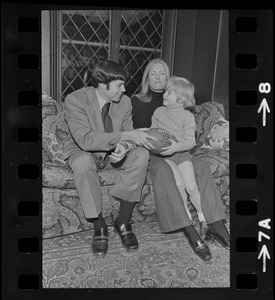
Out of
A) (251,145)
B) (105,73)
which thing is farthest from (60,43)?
(251,145)

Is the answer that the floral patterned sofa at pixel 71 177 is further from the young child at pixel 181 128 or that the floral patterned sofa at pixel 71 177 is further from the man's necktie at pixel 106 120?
the man's necktie at pixel 106 120

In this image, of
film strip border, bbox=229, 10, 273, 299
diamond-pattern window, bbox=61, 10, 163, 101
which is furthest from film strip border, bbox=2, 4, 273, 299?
diamond-pattern window, bbox=61, 10, 163, 101

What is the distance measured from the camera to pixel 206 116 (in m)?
2.51

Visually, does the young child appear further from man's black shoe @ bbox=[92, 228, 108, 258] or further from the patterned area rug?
man's black shoe @ bbox=[92, 228, 108, 258]

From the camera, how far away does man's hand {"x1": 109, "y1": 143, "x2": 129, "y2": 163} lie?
2.51 m

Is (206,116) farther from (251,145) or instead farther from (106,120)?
(106,120)

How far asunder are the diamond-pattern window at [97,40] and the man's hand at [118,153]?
0.71 feet

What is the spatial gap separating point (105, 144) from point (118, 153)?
6 centimetres

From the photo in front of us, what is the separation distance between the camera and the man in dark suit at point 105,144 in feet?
8.21

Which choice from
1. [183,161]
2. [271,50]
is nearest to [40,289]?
[183,161]

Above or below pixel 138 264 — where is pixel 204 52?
above

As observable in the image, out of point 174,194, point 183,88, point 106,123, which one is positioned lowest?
point 174,194

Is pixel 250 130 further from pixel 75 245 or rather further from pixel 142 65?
pixel 75 245

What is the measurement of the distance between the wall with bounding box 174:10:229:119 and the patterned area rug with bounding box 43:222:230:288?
21.4 inches
